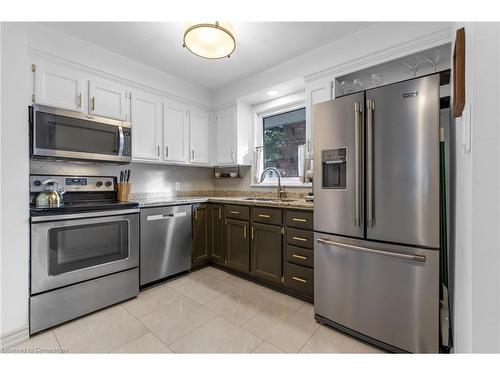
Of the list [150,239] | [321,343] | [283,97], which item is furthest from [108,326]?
[283,97]

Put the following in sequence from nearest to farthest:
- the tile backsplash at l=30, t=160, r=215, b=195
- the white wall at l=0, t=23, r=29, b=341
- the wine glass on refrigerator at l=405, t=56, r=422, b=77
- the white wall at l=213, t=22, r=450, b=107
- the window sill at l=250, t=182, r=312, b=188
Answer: the white wall at l=0, t=23, r=29, b=341, the white wall at l=213, t=22, r=450, b=107, the wine glass on refrigerator at l=405, t=56, r=422, b=77, the tile backsplash at l=30, t=160, r=215, b=195, the window sill at l=250, t=182, r=312, b=188

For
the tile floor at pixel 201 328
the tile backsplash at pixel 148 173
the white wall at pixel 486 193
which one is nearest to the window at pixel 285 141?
the tile backsplash at pixel 148 173

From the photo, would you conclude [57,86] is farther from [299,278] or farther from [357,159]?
[299,278]

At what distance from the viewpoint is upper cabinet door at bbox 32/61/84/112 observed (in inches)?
78.5

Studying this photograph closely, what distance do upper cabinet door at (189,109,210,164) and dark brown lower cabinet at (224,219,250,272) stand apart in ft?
3.81

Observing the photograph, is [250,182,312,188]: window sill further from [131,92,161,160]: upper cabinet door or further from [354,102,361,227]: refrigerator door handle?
[131,92,161,160]: upper cabinet door

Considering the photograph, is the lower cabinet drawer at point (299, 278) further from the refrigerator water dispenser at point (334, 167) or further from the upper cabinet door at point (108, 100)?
the upper cabinet door at point (108, 100)

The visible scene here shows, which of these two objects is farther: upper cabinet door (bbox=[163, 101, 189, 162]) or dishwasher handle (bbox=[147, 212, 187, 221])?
upper cabinet door (bbox=[163, 101, 189, 162])

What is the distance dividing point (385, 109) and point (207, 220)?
2.30 m

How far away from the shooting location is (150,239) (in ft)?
7.87

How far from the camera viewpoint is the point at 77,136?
2133 millimetres

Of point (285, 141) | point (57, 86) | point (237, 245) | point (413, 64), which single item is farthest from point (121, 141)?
point (413, 64)

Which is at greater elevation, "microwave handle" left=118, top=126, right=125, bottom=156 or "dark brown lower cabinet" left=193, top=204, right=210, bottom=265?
"microwave handle" left=118, top=126, right=125, bottom=156

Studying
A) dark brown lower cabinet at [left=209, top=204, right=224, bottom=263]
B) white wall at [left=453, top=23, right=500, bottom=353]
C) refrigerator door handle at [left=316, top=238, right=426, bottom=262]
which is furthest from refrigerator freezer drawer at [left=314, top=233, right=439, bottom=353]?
dark brown lower cabinet at [left=209, top=204, right=224, bottom=263]
